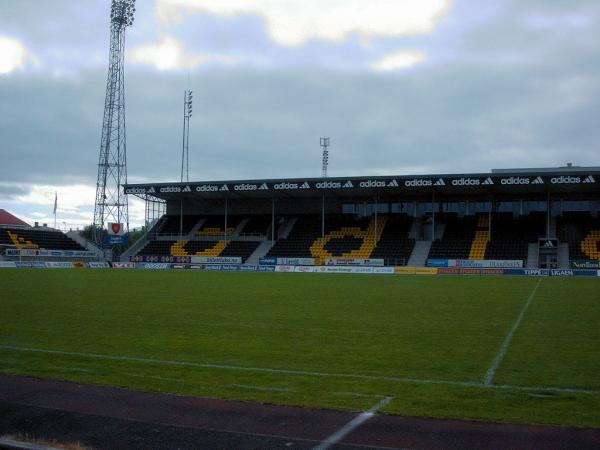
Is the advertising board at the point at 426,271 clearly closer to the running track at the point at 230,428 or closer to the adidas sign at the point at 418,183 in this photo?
the adidas sign at the point at 418,183

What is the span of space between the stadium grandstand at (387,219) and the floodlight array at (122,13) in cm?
1679

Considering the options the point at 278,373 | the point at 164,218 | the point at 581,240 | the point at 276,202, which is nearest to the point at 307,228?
the point at 276,202

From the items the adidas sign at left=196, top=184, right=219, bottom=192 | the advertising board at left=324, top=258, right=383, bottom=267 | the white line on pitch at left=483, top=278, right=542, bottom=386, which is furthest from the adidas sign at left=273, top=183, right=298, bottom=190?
the white line on pitch at left=483, top=278, right=542, bottom=386

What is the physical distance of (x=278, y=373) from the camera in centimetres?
916

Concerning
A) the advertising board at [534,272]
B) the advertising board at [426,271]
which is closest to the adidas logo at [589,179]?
the advertising board at [534,272]

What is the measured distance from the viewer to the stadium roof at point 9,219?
81.2 metres

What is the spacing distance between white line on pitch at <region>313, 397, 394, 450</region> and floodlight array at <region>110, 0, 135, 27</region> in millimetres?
59160

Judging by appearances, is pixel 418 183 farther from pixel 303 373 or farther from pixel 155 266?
pixel 303 373

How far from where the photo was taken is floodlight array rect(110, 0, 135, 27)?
58250 millimetres

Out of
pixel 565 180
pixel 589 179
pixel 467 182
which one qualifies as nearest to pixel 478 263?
pixel 467 182

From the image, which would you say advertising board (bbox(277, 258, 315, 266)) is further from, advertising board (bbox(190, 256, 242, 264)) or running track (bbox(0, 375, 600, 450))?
running track (bbox(0, 375, 600, 450))

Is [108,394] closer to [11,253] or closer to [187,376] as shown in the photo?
[187,376]

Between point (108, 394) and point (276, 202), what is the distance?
5792 cm

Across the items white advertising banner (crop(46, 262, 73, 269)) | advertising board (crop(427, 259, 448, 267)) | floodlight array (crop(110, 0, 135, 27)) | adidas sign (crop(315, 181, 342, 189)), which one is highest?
floodlight array (crop(110, 0, 135, 27))
